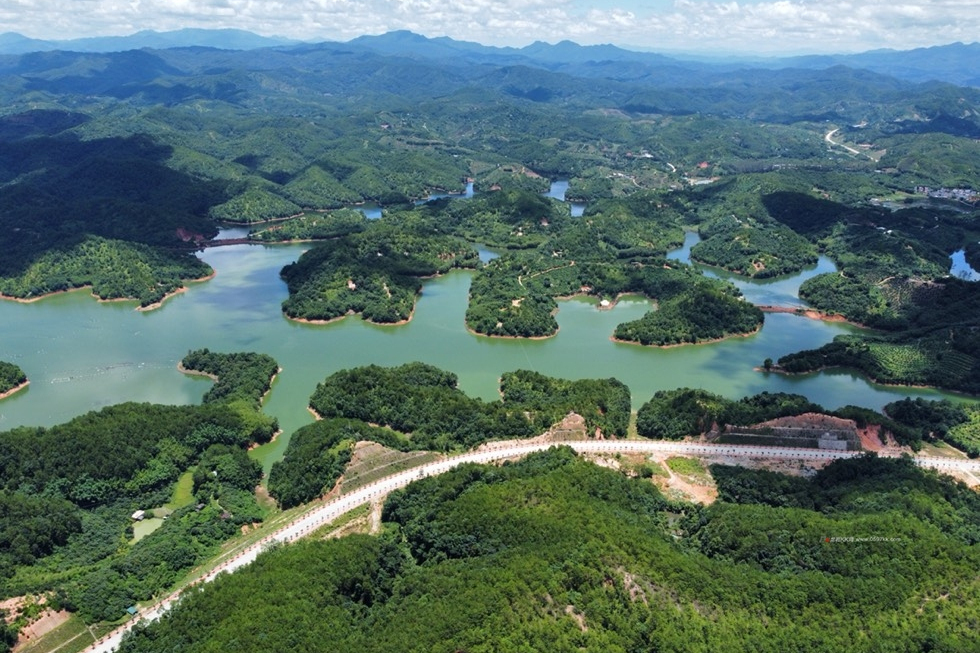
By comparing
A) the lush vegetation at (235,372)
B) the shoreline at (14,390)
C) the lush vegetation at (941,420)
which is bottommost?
the shoreline at (14,390)

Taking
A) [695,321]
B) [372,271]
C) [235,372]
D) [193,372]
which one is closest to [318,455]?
[235,372]

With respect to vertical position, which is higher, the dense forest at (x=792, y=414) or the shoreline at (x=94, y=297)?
the dense forest at (x=792, y=414)

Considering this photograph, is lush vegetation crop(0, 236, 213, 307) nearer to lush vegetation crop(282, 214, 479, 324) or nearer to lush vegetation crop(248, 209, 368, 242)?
lush vegetation crop(282, 214, 479, 324)

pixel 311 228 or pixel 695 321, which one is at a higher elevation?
pixel 695 321

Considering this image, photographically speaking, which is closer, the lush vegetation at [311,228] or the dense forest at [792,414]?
the dense forest at [792,414]

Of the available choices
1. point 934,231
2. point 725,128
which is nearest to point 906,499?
point 934,231

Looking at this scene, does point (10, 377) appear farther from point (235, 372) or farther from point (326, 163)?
point (326, 163)

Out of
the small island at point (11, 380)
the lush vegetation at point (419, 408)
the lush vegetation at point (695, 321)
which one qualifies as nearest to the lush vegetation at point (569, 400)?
the lush vegetation at point (419, 408)

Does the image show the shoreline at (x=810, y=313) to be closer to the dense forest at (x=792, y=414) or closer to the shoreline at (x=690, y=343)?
the shoreline at (x=690, y=343)
